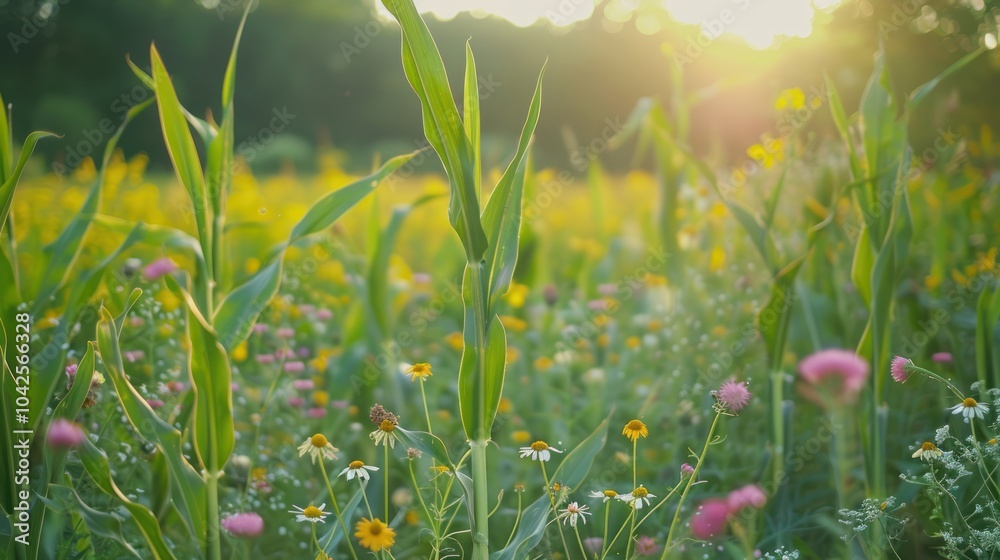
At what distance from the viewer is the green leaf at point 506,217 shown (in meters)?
1.05

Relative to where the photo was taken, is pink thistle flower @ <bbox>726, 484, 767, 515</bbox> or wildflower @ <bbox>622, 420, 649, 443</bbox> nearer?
wildflower @ <bbox>622, 420, 649, 443</bbox>

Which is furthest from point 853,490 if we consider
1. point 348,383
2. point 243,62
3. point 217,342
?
point 243,62

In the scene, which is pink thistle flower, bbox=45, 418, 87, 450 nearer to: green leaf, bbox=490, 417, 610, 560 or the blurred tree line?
green leaf, bbox=490, 417, 610, 560

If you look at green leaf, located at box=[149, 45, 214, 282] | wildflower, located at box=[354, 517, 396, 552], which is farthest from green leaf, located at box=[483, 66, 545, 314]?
green leaf, located at box=[149, 45, 214, 282]

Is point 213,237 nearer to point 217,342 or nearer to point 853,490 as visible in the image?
point 217,342

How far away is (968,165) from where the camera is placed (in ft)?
10.9

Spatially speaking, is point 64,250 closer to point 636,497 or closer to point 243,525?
point 243,525

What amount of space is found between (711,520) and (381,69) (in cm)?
933

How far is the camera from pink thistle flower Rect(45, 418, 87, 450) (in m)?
1.12

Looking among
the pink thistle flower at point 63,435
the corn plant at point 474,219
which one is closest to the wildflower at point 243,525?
the pink thistle flower at point 63,435

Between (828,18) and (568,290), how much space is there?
5.00 ft

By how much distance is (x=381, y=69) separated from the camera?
9992 millimetres

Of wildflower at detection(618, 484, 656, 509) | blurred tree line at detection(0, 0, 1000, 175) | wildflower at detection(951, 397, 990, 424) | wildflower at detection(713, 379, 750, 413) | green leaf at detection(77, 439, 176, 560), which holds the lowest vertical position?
green leaf at detection(77, 439, 176, 560)

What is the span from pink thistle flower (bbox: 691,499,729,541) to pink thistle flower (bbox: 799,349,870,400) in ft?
0.96
